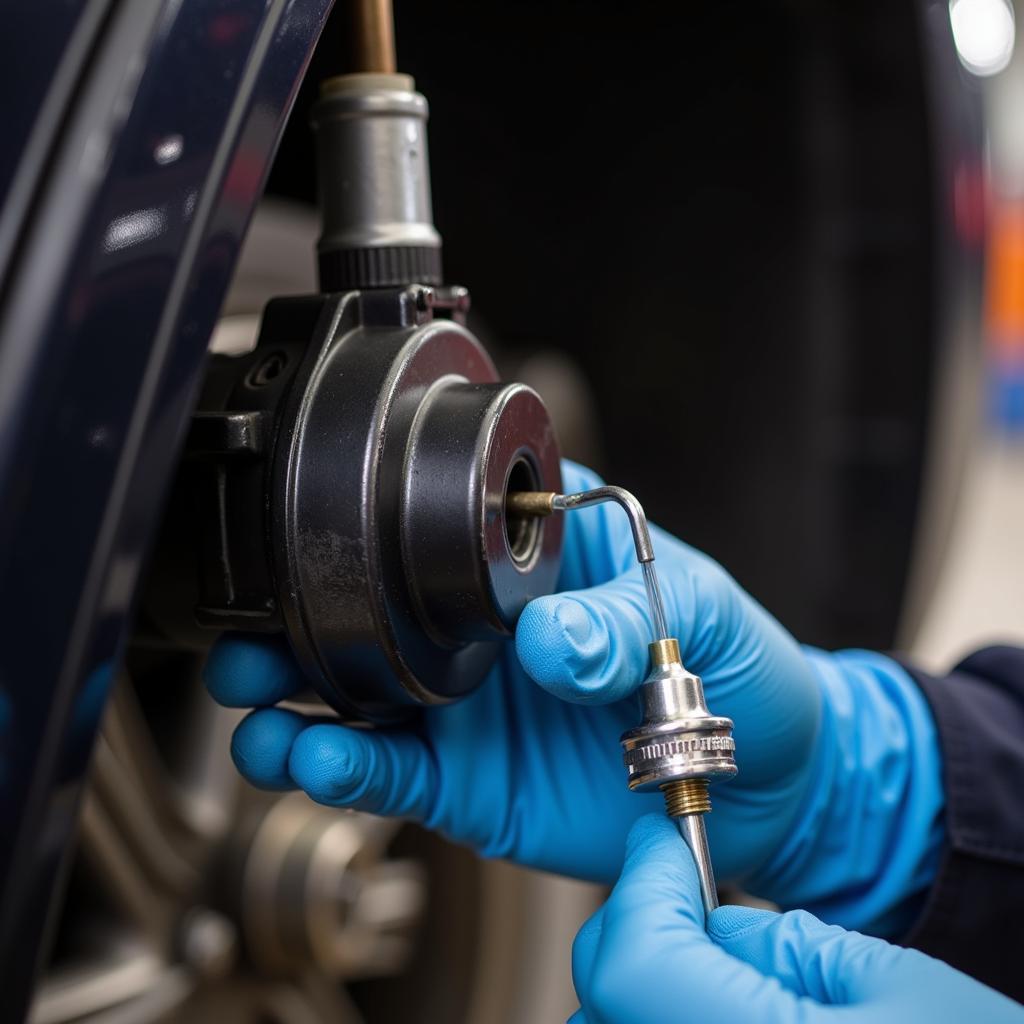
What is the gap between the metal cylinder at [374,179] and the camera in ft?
1.84

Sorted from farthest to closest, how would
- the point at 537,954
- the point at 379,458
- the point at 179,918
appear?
the point at 537,954 → the point at 179,918 → the point at 379,458

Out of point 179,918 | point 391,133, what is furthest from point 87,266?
point 179,918

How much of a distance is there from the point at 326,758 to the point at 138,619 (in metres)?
0.11

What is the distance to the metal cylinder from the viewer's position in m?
0.56

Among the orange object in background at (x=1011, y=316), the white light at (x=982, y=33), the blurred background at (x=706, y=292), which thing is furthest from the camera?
the orange object in background at (x=1011, y=316)

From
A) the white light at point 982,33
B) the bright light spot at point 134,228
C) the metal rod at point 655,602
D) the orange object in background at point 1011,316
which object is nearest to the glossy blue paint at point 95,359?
the bright light spot at point 134,228

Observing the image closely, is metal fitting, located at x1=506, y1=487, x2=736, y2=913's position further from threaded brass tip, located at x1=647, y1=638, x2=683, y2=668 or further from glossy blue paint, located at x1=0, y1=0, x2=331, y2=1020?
glossy blue paint, located at x1=0, y1=0, x2=331, y2=1020

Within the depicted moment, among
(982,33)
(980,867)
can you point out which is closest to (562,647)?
(980,867)

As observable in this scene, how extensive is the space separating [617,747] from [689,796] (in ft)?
0.61

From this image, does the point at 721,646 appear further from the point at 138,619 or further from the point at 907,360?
the point at 907,360

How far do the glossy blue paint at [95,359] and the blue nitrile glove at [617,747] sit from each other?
17 centimetres

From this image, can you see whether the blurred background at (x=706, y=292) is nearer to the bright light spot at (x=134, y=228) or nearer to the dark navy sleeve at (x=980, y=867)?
the dark navy sleeve at (x=980, y=867)

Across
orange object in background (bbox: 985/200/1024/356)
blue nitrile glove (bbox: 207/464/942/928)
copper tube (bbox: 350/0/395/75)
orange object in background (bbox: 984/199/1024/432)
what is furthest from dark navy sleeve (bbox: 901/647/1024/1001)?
orange object in background (bbox: 985/200/1024/356)

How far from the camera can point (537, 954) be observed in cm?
116
